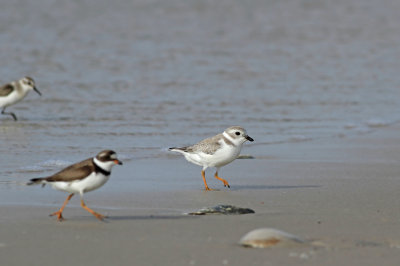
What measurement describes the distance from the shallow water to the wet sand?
1053 mm

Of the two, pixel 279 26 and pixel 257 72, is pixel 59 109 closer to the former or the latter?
pixel 257 72

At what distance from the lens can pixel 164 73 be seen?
20.3m

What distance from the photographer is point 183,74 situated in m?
20.1

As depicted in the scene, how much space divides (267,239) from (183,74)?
14.2m

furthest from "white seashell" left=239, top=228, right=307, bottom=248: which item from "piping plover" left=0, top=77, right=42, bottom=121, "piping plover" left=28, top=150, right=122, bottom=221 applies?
"piping plover" left=0, top=77, right=42, bottom=121

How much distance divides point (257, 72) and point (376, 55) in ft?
18.3

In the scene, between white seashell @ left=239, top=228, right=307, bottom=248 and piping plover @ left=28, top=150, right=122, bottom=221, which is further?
piping plover @ left=28, top=150, right=122, bottom=221

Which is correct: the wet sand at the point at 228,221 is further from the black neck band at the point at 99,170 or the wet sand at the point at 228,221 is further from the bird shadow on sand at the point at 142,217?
the black neck band at the point at 99,170

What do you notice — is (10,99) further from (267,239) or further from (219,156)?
(267,239)

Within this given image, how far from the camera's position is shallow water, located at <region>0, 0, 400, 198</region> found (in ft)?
42.4

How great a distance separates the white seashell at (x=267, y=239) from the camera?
6164 millimetres

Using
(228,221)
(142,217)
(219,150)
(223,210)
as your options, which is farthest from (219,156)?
(228,221)

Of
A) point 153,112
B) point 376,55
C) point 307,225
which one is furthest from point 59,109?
point 376,55

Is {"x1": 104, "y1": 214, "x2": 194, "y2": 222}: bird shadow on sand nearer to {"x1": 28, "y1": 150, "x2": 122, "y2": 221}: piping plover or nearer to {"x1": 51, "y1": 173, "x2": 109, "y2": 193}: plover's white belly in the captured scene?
{"x1": 28, "y1": 150, "x2": 122, "y2": 221}: piping plover
